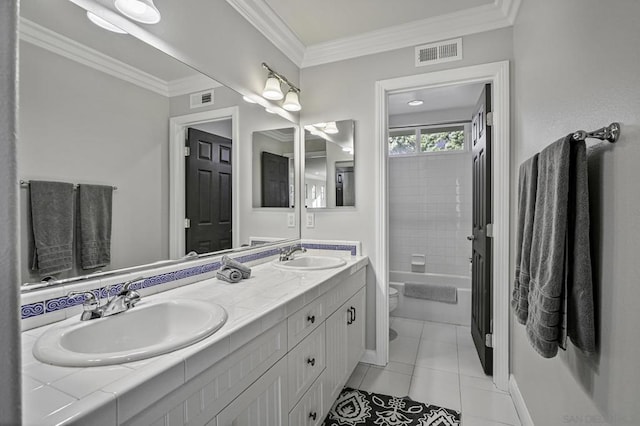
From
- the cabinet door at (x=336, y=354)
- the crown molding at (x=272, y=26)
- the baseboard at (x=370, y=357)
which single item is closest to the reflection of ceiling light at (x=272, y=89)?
the crown molding at (x=272, y=26)

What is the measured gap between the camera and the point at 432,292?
3.51 meters

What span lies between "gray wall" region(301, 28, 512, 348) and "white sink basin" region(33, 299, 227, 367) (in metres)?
1.55

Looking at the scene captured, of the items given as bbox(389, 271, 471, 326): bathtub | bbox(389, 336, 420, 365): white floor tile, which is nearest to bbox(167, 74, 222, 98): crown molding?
bbox(389, 336, 420, 365): white floor tile

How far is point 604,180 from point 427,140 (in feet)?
10.6

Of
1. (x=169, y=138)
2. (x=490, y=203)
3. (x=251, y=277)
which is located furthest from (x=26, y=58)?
(x=490, y=203)

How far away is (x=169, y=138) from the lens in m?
1.50

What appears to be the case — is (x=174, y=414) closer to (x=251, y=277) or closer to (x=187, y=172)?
(x=251, y=277)

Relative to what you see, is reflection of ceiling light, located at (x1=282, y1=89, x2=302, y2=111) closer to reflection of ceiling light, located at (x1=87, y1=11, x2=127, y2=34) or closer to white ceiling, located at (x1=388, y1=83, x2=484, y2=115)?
white ceiling, located at (x1=388, y1=83, x2=484, y2=115)

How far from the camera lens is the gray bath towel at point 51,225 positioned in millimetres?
1008

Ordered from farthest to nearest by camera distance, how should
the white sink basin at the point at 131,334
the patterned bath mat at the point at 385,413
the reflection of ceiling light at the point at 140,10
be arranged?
the patterned bath mat at the point at 385,413
the reflection of ceiling light at the point at 140,10
the white sink basin at the point at 131,334

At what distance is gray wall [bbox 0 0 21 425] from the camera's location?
1.26ft

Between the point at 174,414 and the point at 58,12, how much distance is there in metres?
1.33

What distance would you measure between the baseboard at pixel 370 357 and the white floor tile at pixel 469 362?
2.10 feet

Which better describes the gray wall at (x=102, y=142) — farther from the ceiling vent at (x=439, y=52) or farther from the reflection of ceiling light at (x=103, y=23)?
the ceiling vent at (x=439, y=52)
